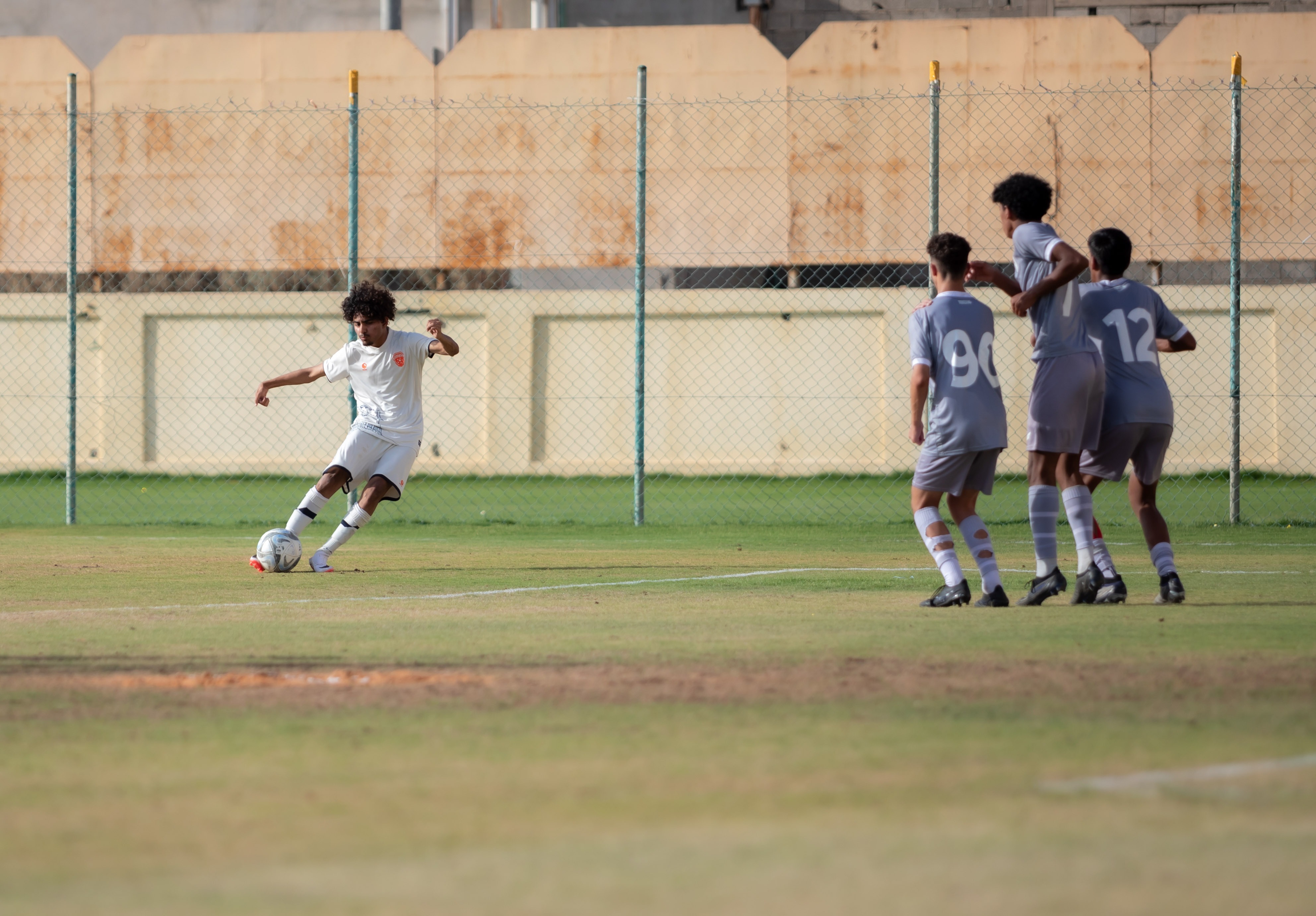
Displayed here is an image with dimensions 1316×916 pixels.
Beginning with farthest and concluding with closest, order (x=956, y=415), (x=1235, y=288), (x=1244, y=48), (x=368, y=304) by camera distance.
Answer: (x=1244, y=48), (x=1235, y=288), (x=368, y=304), (x=956, y=415)

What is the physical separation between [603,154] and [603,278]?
4.75 ft

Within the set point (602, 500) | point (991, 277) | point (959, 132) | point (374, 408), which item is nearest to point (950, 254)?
point (991, 277)

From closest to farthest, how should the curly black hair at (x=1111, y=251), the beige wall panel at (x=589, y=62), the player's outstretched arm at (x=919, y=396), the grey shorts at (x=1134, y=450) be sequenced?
the player's outstretched arm at (x=919, y=396) → the grey shorts at (x=1134, y=450) → the curly black hair at (x=1111, y=251) → the beige wall panel at (x=589, y=62)

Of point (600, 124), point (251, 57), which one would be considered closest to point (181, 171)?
point (251, 57)

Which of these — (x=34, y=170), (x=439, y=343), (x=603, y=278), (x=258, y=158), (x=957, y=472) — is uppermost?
(x=258, y=158)

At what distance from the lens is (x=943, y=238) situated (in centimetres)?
816

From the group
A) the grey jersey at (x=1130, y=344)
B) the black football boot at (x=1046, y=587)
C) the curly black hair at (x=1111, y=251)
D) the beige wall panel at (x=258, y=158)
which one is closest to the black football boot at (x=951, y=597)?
the black football boot at (x=1046, y=587)

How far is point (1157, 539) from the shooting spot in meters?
8.23

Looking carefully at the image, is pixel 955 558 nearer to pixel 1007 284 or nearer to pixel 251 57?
pixel 1007 284

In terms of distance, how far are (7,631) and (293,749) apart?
10.7 ft

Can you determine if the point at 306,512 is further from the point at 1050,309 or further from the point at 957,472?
the point at 1050,309

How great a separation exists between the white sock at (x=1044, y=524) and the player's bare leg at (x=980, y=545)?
0.22m

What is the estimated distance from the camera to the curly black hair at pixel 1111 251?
8469mm

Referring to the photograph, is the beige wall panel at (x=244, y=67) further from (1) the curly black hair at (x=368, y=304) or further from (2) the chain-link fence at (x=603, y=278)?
(1) the curly black hair at (x=368, y=304)
